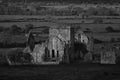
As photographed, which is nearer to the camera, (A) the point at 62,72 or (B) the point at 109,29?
(A) the point at 62,72

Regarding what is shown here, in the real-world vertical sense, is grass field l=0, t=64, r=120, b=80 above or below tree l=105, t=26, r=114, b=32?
below

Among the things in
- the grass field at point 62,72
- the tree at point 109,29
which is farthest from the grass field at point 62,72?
the tree at point 109,29

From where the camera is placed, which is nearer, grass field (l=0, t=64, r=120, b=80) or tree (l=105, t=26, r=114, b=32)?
grass field (l=0, t=64, r=120, b=80)

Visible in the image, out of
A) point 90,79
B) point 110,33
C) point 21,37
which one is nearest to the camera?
point 90,79

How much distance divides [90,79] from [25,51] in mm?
→ 8239

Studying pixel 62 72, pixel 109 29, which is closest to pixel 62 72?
pixel 62 72

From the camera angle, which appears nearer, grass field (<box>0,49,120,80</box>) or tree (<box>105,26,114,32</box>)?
grass field (<box>0,49,120,80</box>)

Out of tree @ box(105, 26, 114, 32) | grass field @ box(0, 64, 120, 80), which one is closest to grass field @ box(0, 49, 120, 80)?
grass field @ box(0, 64, 120, 80)

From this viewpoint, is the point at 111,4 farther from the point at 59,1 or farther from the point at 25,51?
the point at 25,51

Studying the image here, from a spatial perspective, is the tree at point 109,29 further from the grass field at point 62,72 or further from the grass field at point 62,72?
the grass field at point 62,72

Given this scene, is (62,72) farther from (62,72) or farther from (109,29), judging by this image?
(109,29)

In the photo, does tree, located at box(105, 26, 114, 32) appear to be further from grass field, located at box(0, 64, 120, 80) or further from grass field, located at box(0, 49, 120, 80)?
grass field, located at box(0, 64, 120, 80)

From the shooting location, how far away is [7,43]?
161ft

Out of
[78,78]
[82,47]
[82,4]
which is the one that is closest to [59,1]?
[82,4]
